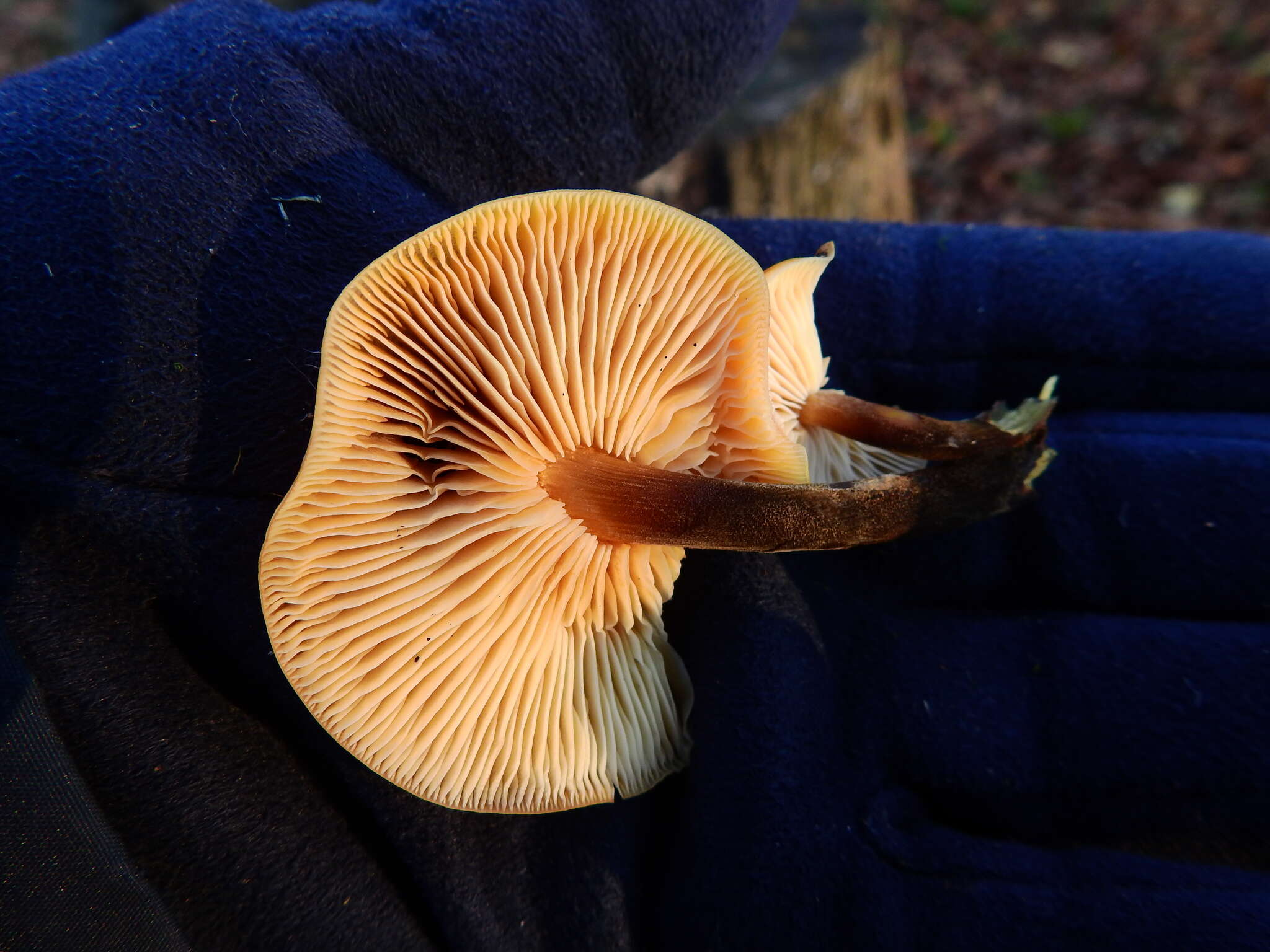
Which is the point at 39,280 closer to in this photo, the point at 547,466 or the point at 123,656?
the point at 123,656

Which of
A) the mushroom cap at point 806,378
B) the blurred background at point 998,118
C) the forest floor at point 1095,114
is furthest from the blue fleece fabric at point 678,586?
the forest floor at point 1095,114

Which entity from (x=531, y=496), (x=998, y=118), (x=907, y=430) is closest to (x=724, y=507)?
(x=531, y=496)

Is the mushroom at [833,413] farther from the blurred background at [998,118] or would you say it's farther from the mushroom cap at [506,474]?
the blurred background at [998,118]

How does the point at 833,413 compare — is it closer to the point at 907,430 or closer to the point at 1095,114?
the point at 907,430

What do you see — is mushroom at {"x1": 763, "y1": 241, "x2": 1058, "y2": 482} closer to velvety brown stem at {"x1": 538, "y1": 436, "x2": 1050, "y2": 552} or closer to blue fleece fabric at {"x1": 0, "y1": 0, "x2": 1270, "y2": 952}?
velvety brown stem at {"x1": 538, "y1": 436, "x2": 1050, "y2": 552}

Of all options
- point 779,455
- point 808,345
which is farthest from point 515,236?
point 808,345

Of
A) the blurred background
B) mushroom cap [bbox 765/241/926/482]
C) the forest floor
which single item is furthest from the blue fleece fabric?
the forest floor
